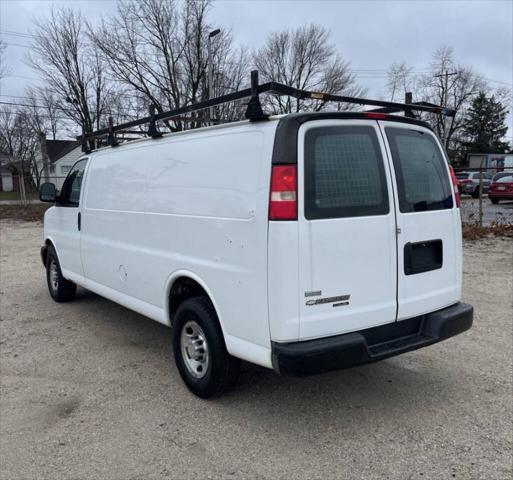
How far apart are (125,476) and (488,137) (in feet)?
219

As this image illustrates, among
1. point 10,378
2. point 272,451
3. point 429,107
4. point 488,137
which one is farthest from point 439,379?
point 488,137

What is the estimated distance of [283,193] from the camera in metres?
2.96

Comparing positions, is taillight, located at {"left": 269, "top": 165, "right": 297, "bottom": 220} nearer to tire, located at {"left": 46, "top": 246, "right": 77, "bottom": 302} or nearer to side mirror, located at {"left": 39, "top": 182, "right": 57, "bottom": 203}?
side mirror, located at {"left": 39, "top": 182, "right": 57, "bottom": 203}

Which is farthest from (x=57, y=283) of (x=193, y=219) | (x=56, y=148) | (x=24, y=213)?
(x=56, y=148)

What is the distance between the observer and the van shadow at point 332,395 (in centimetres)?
349

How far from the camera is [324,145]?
3141 mm

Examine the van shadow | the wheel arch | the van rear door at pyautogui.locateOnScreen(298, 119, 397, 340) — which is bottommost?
the van shadow

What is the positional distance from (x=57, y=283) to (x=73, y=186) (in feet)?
4.94

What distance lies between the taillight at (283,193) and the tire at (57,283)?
453cm

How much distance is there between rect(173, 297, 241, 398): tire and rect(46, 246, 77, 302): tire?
3240 mm

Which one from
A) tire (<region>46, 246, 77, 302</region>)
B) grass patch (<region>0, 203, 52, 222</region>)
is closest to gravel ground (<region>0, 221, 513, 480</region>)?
tire (<region>46, 246, 77, 302</region>)

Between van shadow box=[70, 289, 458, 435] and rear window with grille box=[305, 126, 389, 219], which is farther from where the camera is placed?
van shadow box=[70, 289, 458, 435]

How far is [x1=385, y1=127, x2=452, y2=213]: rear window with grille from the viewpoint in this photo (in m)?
3.43

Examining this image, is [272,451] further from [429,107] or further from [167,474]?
[429,107]
